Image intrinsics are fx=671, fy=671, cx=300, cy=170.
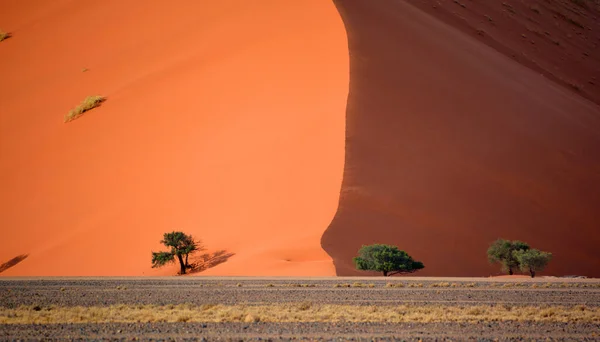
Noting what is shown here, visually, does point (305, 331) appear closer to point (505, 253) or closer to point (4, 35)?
point (505, 253)

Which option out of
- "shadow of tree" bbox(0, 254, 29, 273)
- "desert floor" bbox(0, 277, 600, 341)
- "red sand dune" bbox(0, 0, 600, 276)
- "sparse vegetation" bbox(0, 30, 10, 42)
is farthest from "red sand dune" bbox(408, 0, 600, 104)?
"desert floor" bbox(0, 277, 600, 341)

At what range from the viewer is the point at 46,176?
2588 centimetres

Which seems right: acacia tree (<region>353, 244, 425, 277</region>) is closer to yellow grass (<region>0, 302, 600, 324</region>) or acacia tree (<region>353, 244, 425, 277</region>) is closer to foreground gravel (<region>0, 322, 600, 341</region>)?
yellow grass (<region>0, 302, 600, 324</region>)

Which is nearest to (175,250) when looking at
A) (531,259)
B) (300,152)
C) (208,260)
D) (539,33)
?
(208,260)

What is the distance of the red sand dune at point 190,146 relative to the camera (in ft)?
65.1

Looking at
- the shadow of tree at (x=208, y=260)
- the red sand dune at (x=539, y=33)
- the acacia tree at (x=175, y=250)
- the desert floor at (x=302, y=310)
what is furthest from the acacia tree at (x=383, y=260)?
the red sand dune at (x=539, y=33)

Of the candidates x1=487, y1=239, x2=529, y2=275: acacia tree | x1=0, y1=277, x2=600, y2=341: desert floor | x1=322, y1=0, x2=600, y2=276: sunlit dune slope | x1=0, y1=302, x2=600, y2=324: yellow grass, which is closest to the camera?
x1=0, y1=277, x2=600, y2=341: desert floor

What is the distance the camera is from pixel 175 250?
18.9 meters

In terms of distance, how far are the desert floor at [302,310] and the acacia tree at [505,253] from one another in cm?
280

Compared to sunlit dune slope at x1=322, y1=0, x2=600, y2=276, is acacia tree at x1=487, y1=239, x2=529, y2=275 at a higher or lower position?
lower

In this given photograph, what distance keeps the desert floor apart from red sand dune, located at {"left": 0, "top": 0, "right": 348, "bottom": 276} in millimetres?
3692

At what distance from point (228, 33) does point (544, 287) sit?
18913 millimetres

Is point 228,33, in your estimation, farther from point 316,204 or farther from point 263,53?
point 316,204

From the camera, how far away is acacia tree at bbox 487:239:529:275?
18406 mm
